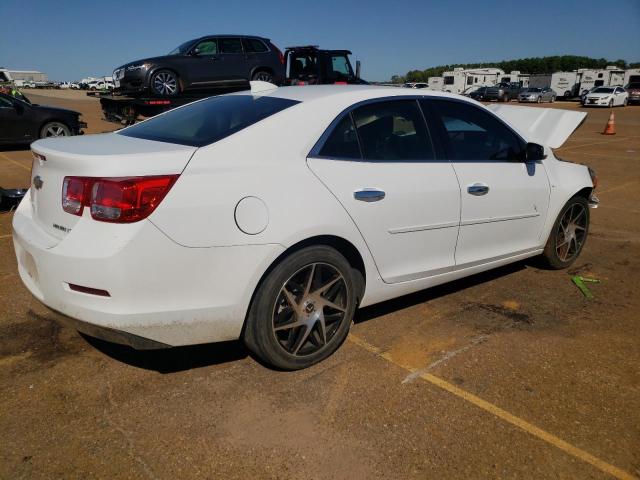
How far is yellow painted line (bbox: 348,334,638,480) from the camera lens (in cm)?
222

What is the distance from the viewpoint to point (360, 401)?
2654 millimetres

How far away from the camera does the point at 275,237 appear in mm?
2566

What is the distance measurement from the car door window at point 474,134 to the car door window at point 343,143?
2.66ft

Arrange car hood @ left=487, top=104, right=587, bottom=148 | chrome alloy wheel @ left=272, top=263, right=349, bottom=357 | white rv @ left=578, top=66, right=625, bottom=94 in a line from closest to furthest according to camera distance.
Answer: chrome alloy wheel @ left=272, top=263, right=349, bottom=357 → car hood @ left=487, top=104, right=587, bottom=148 → white rv @ left=578, top=66, right=625, bottom=94

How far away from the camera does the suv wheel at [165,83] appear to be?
10905 mm

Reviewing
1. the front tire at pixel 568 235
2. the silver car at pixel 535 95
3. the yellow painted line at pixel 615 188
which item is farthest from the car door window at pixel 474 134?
the silver car at pixel 535 95

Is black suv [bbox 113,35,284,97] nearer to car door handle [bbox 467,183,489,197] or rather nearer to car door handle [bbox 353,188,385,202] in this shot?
car door handle [bbox 467,183,489,197]

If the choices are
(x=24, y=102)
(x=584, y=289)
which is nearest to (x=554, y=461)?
(x=584, y=289)

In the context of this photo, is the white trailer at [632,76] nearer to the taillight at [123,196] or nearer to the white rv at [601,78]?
the white rv at [601,78]

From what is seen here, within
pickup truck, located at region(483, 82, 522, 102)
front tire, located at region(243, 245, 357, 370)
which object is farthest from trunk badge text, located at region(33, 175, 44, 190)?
pickup truck, located at region(483, 82, 522, 102)

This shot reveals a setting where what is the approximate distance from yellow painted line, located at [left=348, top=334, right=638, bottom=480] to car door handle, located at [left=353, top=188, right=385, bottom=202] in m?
0.96

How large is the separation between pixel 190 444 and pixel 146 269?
2.69 ft

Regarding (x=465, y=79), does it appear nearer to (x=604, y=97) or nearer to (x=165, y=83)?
(x=604, y=97)

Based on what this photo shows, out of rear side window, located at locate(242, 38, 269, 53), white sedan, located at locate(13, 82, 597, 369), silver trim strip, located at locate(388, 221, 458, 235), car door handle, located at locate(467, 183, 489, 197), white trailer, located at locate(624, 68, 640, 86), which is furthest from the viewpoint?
white trailer, located at locate(624, 68, 640, 86)
